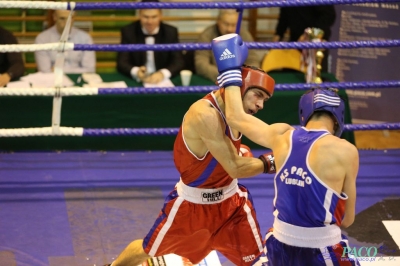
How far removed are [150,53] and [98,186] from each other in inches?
60.2

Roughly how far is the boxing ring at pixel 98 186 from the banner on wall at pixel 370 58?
1.19 metres

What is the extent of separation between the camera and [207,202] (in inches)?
152

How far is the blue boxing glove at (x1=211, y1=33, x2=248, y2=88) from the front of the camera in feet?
11.9

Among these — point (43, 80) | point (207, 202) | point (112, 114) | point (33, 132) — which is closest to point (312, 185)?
point (207, 202)

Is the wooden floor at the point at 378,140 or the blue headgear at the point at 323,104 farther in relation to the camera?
the wooden floor at the point at 378,140

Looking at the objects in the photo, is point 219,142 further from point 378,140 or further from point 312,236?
point 378,140

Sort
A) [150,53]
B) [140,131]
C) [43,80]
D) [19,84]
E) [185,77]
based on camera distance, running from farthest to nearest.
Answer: [150,53] < [185,77] < [43,80] < [19,84] < [140,131]

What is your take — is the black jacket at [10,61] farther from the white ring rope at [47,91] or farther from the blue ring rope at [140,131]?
the blue ring rope at [140,131]

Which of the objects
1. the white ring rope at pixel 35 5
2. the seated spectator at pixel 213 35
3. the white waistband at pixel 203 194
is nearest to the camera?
the white waistband at pixel 203 194

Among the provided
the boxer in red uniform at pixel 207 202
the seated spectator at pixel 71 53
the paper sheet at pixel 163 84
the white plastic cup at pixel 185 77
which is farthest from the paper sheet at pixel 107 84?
the boxer in red uniform at pixel 207 202

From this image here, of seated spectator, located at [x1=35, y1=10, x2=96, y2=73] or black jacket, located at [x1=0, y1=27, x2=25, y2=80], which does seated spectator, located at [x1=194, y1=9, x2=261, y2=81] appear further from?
black jacket, located at [x1=0, y1=27, x2=25, y2=80]

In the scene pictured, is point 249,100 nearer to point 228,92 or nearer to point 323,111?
point 228,92

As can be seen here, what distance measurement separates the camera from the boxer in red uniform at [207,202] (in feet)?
12.3

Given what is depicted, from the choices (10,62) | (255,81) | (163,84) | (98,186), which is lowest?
(98,186)
